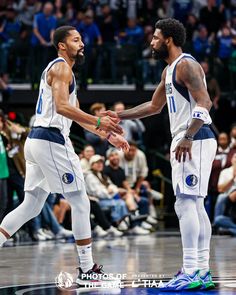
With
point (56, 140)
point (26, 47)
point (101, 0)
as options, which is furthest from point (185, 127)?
point (101, 0)

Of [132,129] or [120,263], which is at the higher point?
[132,129]

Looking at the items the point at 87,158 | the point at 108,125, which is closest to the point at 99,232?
the point at 87,158

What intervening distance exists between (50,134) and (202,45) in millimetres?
13405

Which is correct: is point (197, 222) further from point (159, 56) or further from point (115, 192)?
point (115, 192)

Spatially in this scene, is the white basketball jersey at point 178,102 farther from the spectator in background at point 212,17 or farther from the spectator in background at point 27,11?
the spectator in background at point 212,17

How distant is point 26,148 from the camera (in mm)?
8852

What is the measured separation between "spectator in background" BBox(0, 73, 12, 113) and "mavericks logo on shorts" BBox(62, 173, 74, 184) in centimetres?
1148

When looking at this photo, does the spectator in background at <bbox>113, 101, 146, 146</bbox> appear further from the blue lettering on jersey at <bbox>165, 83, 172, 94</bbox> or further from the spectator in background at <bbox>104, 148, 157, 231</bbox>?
the blue lettering on jersey at <bbox>165, 83, 172, 94</bbox>

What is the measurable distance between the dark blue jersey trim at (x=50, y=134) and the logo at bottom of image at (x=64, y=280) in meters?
1.31

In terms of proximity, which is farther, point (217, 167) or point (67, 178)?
point (217, 167)

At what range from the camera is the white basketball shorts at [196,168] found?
8.18 metres

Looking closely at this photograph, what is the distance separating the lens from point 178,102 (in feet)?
27.2

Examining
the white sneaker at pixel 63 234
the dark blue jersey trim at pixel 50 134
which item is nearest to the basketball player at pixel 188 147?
the dark blue jersey trim at pixel 50 134

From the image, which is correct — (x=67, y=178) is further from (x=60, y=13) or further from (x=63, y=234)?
(x=60, y=13)
